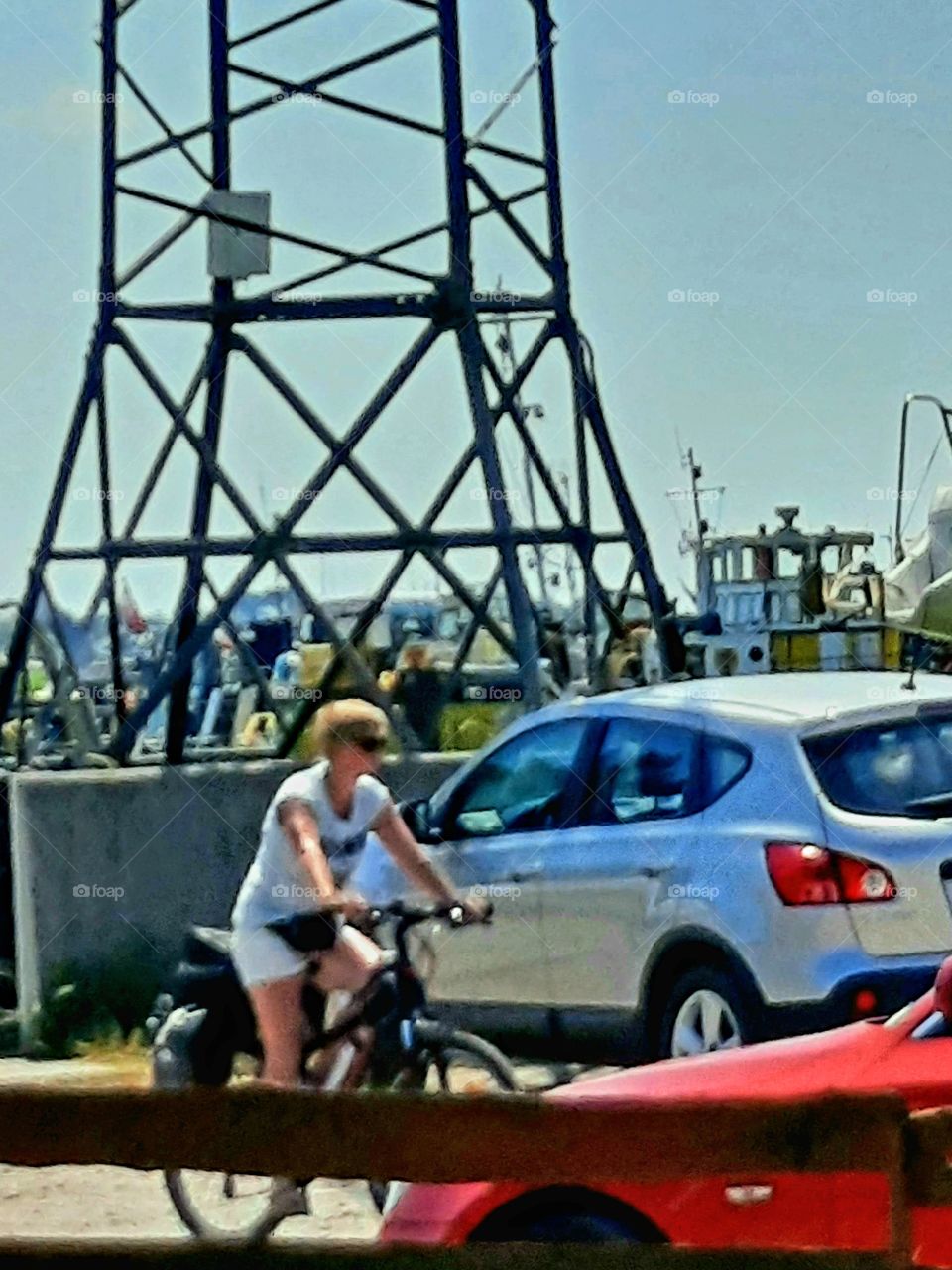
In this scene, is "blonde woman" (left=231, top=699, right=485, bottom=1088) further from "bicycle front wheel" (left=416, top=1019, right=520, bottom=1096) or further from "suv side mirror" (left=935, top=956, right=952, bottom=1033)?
"suv side mirror" (left=935, top=956, right=952, bottom=1033)

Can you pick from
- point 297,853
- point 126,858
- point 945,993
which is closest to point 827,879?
point 297,853

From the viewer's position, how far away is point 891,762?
8328 millimetres

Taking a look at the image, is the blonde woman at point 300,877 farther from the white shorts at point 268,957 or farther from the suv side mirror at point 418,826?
the suv side mirror at point 418,826

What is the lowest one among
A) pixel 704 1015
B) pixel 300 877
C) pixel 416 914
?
pixel 704 1015

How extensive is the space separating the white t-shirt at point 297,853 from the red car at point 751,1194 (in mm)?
1857

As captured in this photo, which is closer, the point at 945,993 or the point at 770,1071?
the point at 945,993

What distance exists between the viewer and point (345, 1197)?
8117 mm

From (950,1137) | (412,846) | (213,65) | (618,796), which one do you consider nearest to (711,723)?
(618,796)

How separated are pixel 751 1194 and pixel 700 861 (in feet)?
12.2

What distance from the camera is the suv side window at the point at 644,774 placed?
8.66m

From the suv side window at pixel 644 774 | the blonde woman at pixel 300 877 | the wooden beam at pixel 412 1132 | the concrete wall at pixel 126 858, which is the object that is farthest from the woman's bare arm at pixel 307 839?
the concrete wall at pixel 126 858

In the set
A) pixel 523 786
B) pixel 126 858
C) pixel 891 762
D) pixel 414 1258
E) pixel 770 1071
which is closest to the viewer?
pixel 414 1258

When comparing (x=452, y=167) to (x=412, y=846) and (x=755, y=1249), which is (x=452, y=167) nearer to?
(x=412, y=846)

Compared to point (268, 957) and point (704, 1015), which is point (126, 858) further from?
point (268, 957)
